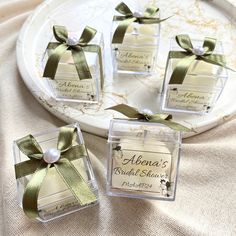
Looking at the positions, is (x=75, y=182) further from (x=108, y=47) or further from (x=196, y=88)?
(x=108, y=47)

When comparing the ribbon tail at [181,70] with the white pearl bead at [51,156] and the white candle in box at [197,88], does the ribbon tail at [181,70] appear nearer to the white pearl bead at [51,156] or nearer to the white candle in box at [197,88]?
the white candle in box at [197,88]

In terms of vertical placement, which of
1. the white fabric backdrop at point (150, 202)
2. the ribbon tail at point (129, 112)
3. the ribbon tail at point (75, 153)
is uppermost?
the ribbon tail at point (129, 112)

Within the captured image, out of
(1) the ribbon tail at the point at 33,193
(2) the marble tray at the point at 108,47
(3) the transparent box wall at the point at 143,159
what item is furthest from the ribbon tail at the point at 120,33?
(1) the ribbon tail at the point at 33,193

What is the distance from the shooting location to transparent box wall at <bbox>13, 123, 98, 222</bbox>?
1.83 ft

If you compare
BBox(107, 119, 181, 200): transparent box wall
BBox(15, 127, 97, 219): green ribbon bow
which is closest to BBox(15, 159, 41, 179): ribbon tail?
BBox(15, 127, 97, 219): green ribbon bow

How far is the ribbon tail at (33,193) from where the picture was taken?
53 centimetres

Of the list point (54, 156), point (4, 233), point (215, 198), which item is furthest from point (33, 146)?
point (215, 198)

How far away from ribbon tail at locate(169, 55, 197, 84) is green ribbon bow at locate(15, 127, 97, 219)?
205 millimetres

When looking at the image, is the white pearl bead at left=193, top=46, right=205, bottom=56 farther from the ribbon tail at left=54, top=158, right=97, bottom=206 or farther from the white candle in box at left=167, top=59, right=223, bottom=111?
the ribbon tail at left=54, top=158, right=97, bottom=206

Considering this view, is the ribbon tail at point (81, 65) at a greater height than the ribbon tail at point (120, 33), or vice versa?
the ribbon tail at point (120, 33)

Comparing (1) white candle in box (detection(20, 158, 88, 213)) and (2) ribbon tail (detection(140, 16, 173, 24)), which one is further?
(2) ribbon tail (detection(140, 16, 173, 24))

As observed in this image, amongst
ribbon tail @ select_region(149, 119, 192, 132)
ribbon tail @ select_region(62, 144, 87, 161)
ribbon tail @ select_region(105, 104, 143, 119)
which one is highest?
ribbon tail @ select_region(149, 119, 192, 132)

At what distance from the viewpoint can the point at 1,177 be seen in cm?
66

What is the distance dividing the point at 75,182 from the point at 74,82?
0.23 m
